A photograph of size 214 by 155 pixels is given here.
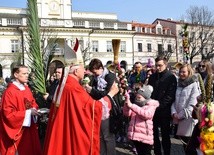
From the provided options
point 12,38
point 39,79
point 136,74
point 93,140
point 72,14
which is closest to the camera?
point 93,140

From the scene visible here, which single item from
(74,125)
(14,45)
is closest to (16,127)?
(74,125)

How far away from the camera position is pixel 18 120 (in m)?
5.44

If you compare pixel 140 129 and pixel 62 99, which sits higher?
pixel 62 99

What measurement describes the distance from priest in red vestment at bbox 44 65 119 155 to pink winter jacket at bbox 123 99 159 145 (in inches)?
61.9

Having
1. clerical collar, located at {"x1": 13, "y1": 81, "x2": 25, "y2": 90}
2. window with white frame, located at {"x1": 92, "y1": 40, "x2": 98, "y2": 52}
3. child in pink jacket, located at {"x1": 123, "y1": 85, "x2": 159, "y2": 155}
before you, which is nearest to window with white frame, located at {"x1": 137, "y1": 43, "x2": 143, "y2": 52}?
window with white frame, located at {"x1": 92, "y1": 40, "x2": 98, "y2": 52}

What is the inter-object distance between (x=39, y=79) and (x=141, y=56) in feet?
175

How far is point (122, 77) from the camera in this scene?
19.2ft

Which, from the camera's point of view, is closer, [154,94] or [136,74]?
[154,94]

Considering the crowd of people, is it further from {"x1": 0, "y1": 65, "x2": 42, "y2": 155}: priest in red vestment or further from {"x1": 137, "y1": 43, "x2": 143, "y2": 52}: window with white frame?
{"x1": 137, "y1": 43, "x2": 143, "y2": 52}: window with white frame

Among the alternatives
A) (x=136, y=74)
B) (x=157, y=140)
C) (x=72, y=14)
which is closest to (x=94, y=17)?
(x=72, y=14)

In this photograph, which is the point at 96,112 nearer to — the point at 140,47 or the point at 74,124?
the point at 74,124

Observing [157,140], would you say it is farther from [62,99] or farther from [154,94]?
[62,99]

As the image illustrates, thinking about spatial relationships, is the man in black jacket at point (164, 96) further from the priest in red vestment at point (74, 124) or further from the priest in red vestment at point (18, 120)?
the priest in red vestment at point (18, 120)

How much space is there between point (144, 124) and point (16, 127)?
7.17ft
